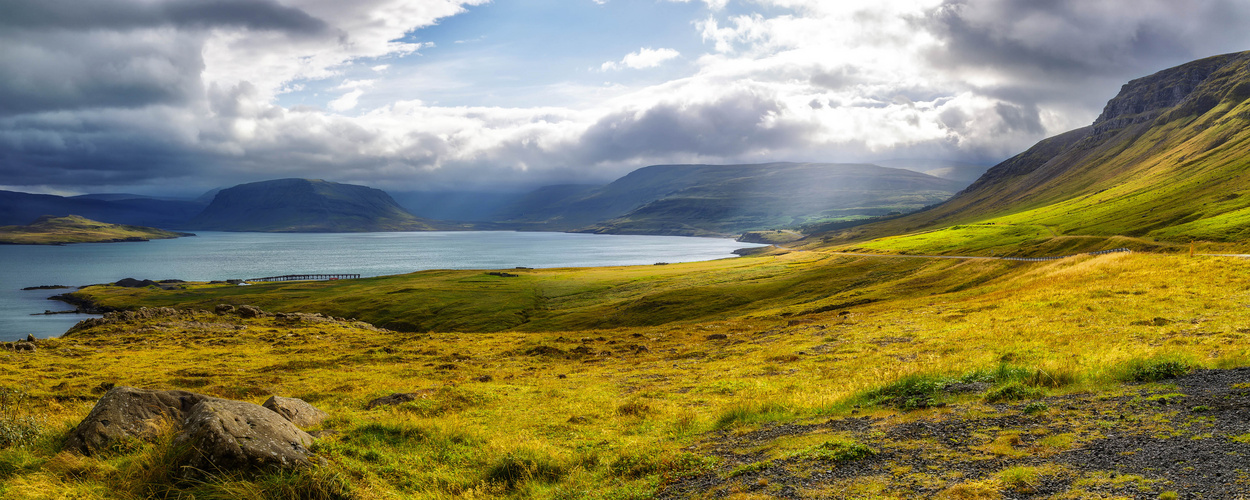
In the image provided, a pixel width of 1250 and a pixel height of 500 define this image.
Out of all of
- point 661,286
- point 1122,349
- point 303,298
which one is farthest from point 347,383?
point 303,298

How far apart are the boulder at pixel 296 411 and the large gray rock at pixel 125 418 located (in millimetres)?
2049

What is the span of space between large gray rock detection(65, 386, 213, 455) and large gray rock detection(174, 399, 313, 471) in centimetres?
208

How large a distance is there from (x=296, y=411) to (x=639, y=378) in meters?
16.9

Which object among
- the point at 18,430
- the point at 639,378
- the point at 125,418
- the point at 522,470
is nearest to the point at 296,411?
the point at 125,418

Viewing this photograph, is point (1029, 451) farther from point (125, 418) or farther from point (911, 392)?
point (125, 418)

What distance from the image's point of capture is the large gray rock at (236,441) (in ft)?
34.3

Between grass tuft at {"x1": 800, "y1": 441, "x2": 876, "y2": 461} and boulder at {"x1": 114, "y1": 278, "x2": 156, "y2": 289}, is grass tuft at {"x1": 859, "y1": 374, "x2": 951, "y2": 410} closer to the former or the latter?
grass tuft at {"x1": 800, "y1": 441, "x2": 876, "y2": 461}

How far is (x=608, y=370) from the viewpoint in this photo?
34.3 m

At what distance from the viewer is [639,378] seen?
97.3 feet

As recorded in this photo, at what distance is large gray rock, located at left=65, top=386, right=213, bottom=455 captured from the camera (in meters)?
12.4

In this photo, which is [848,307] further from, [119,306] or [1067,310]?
[119,306]

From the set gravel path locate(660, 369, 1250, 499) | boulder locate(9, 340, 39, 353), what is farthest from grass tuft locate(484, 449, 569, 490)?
boulder locate(9, 340, 39, 353)

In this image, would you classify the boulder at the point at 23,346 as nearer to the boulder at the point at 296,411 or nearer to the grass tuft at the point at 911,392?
Result: the boulder at the point at 296,411

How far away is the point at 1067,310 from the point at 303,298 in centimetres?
13166
